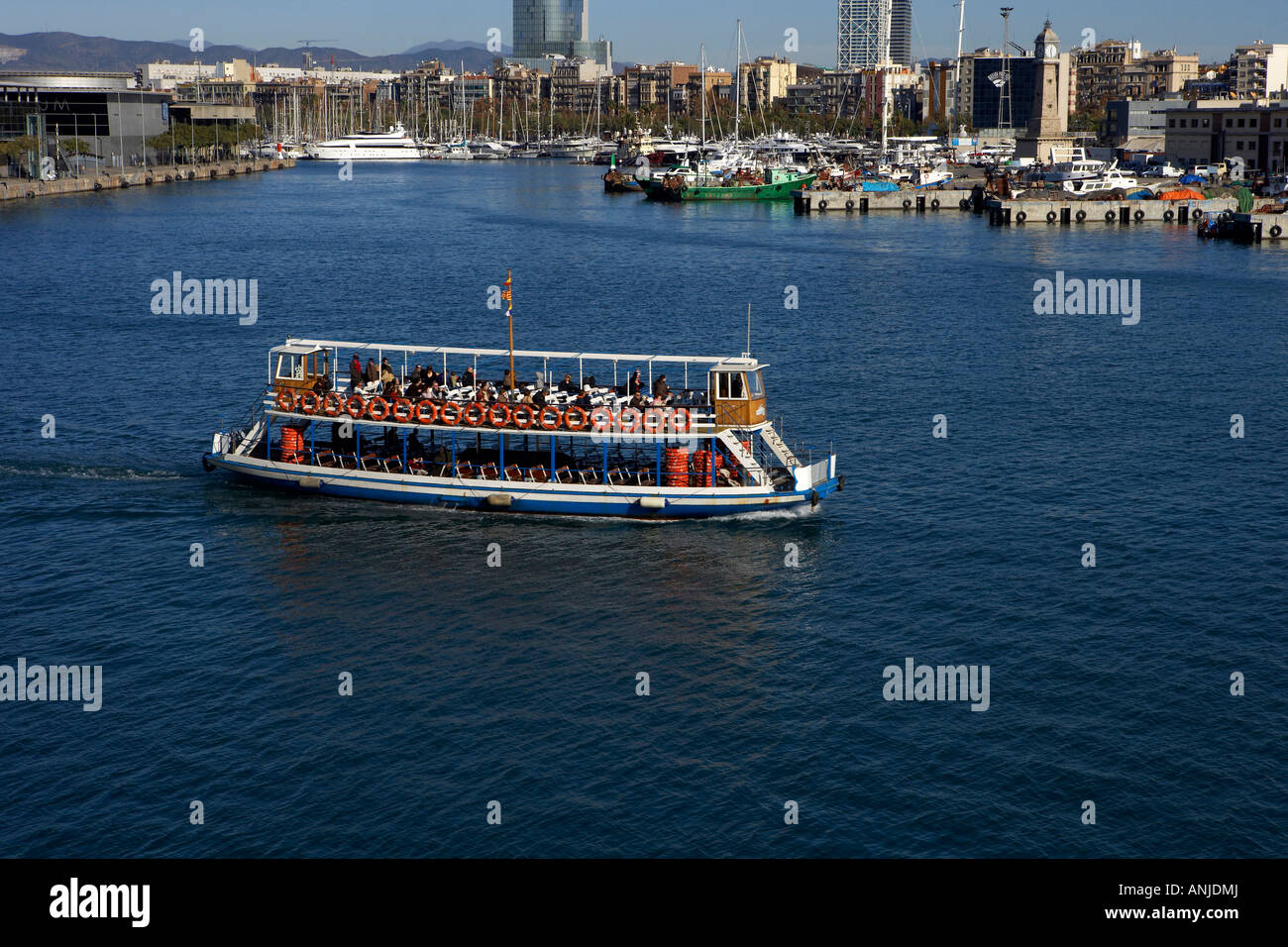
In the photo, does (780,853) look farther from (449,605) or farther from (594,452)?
(594,452)

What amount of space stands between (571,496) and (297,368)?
11.3 metres

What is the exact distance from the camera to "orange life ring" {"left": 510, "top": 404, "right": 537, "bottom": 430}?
142 feet

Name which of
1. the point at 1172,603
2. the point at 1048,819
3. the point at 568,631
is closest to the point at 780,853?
the point at 1048,819

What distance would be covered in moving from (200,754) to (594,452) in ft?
69.5

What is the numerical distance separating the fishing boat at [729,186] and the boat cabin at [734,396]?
131004 millimetres

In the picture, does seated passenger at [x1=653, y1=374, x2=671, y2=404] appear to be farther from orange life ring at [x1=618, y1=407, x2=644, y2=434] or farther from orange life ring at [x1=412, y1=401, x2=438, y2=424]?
orange life ring at [x1=412, y1=401, x2=438, y2=424]

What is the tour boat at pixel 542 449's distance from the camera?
43000 mm

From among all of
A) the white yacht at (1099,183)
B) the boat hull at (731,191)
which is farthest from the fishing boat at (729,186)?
the white yacht at (1099,183)

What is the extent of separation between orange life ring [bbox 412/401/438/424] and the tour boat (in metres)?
0.03

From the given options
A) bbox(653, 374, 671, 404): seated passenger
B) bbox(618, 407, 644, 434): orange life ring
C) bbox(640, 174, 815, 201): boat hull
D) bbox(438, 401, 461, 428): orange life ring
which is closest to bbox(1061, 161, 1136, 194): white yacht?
bbox(640, 174, 815, 201): boat hull

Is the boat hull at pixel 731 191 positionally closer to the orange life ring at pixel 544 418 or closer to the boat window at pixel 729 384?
the boat window at pixel 729 384

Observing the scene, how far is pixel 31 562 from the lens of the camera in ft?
133

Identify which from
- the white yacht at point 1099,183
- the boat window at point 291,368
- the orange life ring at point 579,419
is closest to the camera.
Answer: the orange life ring at point 579,419

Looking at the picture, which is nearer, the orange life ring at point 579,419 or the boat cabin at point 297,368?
the orange life ring at point 579,419
